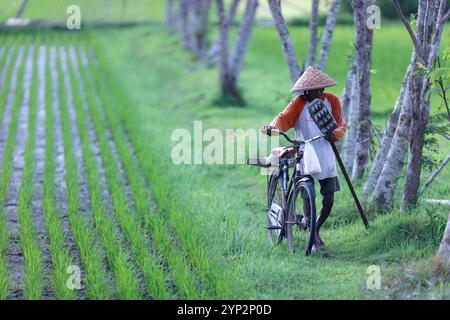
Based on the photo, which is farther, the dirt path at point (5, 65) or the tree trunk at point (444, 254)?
the dirt path at point (5, 65)

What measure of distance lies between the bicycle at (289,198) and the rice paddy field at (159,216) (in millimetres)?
195

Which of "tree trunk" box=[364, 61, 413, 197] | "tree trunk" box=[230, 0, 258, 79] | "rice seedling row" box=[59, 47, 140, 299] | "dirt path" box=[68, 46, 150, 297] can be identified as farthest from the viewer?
"tree trunk" box=[230, 0, 258, 79]

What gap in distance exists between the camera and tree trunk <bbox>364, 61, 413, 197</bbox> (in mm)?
8016

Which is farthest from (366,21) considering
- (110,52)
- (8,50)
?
(8,50)

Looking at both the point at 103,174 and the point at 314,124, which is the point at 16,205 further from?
the point at 314,124

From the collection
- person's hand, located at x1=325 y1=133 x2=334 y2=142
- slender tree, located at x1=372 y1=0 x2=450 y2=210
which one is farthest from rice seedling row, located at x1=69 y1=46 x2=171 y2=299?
slender tree, located at x1=372 y1=0 x2=450 y2=210

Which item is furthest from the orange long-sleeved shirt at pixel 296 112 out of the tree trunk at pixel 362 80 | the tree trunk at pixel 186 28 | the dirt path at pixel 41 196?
the tree trunk at pixel 186 28

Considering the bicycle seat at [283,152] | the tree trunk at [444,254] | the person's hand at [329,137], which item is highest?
the person's hand at [329,137]

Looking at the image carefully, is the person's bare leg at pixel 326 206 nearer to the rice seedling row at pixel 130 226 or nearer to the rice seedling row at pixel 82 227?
the rice seedling row at pixel 130 226

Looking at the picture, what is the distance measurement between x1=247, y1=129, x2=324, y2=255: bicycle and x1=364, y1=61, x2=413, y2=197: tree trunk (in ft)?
3.19

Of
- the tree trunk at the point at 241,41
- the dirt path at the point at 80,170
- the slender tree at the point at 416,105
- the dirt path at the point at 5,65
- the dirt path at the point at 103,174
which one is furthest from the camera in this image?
the dirt path at the point at 5,65

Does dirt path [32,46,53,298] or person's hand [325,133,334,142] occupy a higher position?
person's hand [325,133,334,142]

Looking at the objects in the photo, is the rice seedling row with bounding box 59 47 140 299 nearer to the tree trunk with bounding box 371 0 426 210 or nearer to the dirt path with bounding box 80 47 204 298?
the dirt path with bounding box 80 47 204 298

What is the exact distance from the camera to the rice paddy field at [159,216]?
6219mm
